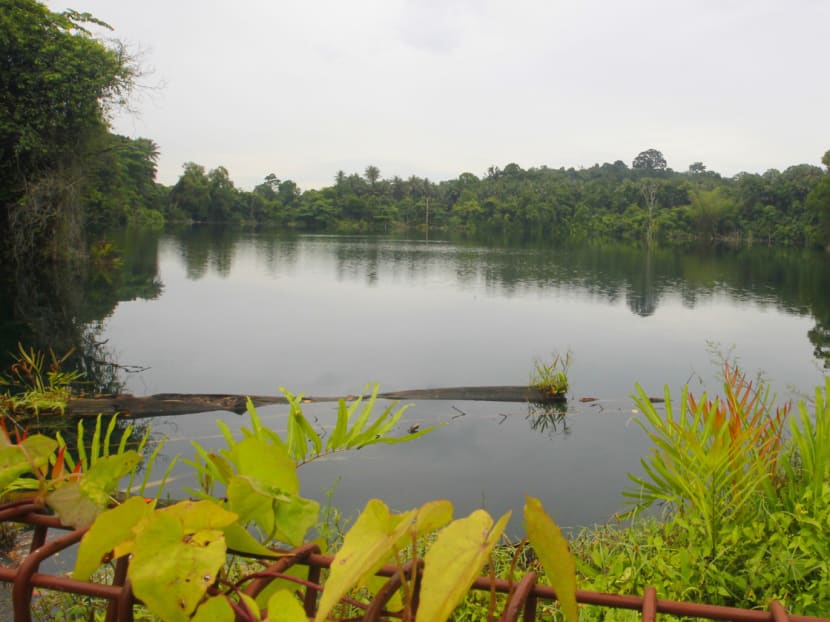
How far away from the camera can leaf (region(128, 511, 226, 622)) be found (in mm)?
342

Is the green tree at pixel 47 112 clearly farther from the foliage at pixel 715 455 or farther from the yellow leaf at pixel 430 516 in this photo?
the yellow leaf at pixel 430 516

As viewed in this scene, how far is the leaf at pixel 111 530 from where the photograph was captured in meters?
0.36

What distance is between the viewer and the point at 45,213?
14.1 metres

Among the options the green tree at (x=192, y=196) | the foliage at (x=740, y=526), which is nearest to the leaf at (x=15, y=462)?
the foliage at (x=740, y=526)

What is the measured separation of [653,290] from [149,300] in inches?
494

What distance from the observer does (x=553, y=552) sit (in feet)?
1.12

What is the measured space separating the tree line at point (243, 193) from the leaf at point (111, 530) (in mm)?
14714

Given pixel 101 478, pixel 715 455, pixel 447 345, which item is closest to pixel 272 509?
pixel 101 478

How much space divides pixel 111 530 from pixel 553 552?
0.25 m

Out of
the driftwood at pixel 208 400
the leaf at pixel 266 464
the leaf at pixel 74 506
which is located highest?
the leaf at pixel 266 464

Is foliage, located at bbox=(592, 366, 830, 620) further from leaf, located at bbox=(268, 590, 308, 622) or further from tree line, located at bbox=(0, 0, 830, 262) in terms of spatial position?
tree line, located at bbox=(0, 0, 830, 262)

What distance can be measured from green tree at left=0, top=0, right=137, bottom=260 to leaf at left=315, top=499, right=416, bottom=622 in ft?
48.7

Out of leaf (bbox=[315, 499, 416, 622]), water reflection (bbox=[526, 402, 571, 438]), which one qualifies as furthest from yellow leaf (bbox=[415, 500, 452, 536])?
water reflection (bbox=[526, 402, 571, 438])

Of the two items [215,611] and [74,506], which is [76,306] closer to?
[74,506]
